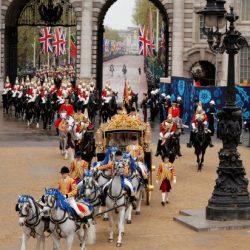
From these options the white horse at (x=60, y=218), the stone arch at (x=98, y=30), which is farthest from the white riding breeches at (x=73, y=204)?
the stone arch at (x=98, y=30)

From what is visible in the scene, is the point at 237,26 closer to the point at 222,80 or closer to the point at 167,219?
the point at 222,80

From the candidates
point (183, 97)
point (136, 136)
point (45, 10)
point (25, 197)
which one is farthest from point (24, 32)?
point (25, 197)

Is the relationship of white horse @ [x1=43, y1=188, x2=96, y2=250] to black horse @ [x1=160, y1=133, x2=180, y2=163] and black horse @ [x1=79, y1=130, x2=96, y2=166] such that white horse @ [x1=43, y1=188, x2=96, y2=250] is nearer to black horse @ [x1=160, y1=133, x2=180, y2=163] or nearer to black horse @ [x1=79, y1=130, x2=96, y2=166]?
black horse @ [x1=79, y1=130, x2=96, y2=166]

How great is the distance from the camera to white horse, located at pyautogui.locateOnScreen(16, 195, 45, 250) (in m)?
16.7

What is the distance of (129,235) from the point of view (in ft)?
67.3

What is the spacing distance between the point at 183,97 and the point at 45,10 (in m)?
22.4

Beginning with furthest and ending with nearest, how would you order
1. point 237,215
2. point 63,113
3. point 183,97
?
point 183,97 < point 63,113 < point 237,215

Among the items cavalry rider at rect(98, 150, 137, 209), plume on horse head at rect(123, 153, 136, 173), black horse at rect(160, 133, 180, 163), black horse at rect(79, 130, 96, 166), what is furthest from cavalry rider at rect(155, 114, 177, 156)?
cavalry rider at rect(98, 150, 137, 209)

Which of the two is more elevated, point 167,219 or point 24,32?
point 24,32

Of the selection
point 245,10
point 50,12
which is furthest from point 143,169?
point 50,12

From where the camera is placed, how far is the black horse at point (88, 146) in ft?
98.0

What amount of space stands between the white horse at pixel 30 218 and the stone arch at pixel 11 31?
4721 centimetres

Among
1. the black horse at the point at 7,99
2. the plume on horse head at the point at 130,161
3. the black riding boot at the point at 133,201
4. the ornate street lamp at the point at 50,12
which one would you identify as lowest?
the black riding boot at the point at 133,201

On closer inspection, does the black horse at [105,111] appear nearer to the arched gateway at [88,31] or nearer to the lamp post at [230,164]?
the arched gateway at [88,31]
